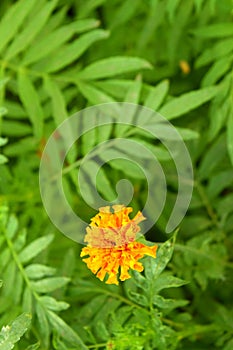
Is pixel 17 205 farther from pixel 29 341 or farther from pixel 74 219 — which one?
pixel 29 341

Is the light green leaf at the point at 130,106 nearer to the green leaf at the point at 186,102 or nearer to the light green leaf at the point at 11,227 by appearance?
the green leaf at the point at 186,102

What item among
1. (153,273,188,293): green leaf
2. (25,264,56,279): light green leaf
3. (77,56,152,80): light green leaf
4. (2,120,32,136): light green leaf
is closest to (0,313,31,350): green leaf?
(153,273,188,293): green leaf

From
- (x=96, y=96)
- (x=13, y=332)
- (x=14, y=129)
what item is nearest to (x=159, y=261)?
(x=13, y=332)

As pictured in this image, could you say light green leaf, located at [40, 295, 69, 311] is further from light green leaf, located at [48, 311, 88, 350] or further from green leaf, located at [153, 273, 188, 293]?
green leaf, located at [153, 273, 188, 293]

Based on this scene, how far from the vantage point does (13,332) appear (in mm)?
1043

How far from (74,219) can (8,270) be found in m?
0.36

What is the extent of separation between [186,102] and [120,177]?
15.4 inches

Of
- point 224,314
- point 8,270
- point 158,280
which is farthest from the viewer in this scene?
point 224,314

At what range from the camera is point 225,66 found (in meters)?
1.67

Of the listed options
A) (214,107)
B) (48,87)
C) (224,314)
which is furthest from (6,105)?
(224,314)

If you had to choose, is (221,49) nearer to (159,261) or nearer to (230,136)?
(230,136)

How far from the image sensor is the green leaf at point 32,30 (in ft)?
5.58

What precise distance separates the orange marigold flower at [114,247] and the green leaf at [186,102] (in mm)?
585

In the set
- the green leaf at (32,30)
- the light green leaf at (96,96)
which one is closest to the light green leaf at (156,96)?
the light green leaf at (96,96)
